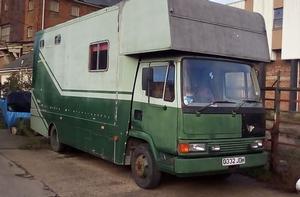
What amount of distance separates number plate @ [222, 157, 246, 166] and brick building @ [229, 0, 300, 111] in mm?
28640

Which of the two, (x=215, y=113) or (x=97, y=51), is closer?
(x=215, y=113)

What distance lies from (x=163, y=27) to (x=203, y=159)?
7.60 feet

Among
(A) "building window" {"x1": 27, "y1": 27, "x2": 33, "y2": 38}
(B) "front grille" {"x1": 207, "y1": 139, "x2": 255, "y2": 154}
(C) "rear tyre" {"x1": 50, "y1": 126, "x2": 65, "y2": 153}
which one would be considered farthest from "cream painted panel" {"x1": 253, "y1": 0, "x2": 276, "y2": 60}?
(B) "front grille" {"x1": 207, "y1": 139, "x2": 255, "y2": 154}

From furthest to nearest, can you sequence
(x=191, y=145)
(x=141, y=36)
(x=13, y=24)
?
(x=13, y=24)
(x=141, y=36)
(x=191, y=145)

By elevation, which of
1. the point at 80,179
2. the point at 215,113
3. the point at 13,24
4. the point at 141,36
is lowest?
the point at 80,179

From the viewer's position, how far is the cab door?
8164mm

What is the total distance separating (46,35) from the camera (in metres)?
13.9

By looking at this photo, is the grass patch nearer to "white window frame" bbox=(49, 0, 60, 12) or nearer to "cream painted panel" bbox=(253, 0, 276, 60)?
"cream painted panel" bbox=(253, 0, 276, 60)

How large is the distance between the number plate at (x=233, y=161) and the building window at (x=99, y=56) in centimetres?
337

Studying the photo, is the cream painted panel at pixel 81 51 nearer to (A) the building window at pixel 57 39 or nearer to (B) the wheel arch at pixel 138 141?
(A) the building window at pixel 57 39

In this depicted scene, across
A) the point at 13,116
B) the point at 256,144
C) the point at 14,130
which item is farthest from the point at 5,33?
the point at 256,144

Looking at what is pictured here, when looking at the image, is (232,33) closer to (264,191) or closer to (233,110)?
(233,110)

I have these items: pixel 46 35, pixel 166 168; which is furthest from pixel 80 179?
pixel 46 35

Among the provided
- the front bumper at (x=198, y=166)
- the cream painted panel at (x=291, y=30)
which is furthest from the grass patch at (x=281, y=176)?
the cream painted panel at (x=291, y=30)
